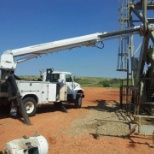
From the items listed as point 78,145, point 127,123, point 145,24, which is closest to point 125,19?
point 145,24

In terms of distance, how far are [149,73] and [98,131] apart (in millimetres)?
6177

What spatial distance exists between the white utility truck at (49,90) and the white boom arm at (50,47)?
3.89 ft

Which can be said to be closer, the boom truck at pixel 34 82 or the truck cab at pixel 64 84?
the boom truck at pixel 34 82

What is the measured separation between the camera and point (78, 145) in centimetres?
984

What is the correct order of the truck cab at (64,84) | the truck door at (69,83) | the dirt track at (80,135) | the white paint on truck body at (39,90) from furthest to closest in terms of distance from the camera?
the truck door at (69,83) → the truck cab at (64,84) → the white paint on truck body at (39,90) → the dirt track at (80,135)

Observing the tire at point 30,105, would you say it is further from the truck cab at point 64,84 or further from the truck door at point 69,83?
the truck door at point 69,83

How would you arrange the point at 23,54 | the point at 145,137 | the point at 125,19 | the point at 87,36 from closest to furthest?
1. the point at 145,137
2. the point at 23,54
3. the point at 87,36
4. the point at 125,19

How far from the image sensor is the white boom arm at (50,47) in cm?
1453

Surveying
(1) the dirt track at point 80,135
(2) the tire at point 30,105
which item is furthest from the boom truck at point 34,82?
(1) the dirt track at point 80,135

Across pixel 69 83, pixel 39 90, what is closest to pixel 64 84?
pixel 69 83

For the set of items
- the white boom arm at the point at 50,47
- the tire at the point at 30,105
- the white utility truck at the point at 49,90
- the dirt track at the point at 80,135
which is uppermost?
the white boom arm at the point at 50,47

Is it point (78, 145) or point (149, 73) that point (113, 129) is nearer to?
point (78, 145)

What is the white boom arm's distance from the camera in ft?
47.7

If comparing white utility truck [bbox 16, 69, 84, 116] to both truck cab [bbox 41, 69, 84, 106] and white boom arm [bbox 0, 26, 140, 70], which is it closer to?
truck cab [bbox 41, 69, 84, 106]
